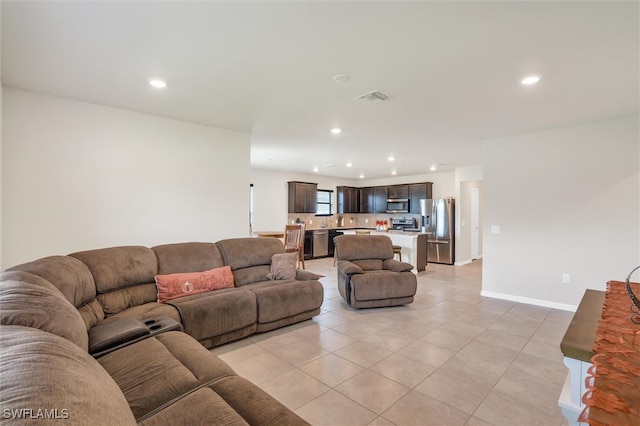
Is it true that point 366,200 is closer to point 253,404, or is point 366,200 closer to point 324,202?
point 324,202

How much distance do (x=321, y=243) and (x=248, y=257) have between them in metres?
5.07

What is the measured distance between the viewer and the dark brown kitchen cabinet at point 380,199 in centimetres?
Result: 973

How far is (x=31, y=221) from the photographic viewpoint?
2.96 m

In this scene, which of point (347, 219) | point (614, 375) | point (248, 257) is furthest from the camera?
point (347, 219)

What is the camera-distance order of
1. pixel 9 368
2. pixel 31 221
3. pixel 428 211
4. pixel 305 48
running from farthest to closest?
pixel 428 211, pixel 31 221, pixel 305 48, pixel 9 368

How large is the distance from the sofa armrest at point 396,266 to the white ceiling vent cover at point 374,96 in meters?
2.55

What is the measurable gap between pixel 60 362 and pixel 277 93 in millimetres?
2782

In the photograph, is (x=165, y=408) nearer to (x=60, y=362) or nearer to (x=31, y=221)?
(x=60, y=362)

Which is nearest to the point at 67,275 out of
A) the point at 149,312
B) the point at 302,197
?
the point at 149,312

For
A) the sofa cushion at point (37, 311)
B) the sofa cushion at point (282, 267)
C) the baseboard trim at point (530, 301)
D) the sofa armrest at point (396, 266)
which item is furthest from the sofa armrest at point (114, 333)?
the baseboard trim at point (530, 301)

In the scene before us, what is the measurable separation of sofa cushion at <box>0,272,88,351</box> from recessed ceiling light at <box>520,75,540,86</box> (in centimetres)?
367

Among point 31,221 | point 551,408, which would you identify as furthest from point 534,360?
point 31,221

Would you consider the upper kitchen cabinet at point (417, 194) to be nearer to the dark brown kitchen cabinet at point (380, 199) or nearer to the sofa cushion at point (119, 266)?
the dark brown kitchen cabinet at point (380, 199)

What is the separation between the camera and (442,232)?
7.75 meters
